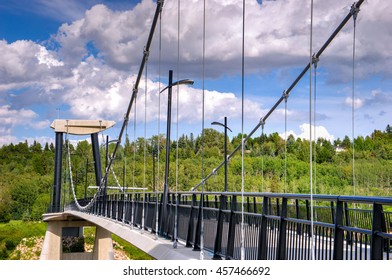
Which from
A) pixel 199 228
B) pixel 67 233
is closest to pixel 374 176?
pixel 199 228

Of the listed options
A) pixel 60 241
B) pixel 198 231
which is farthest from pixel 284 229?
pixel 60 241

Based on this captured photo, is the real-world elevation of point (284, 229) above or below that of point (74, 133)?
below

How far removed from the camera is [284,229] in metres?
9.16

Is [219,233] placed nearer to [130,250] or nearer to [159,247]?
[159,247]

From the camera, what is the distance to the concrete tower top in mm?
61219

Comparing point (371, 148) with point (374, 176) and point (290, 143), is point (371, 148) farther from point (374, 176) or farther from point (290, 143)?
point (290, 143)

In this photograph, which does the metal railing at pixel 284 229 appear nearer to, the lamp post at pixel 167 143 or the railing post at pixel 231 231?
the railing post at pixel 231 231

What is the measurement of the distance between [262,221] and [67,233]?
5517cm

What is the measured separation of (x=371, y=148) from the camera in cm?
4144

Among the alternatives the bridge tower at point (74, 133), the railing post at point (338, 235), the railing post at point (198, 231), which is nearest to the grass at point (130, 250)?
the bridge tower at point (74, 133)

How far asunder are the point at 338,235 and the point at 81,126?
5587 cm

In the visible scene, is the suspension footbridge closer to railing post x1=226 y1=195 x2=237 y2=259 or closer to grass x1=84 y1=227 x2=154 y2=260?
railing post x1=226 y1=195 x2=237 y2=259

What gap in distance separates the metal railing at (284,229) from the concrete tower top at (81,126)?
44.5 m

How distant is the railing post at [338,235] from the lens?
7.52 meters
